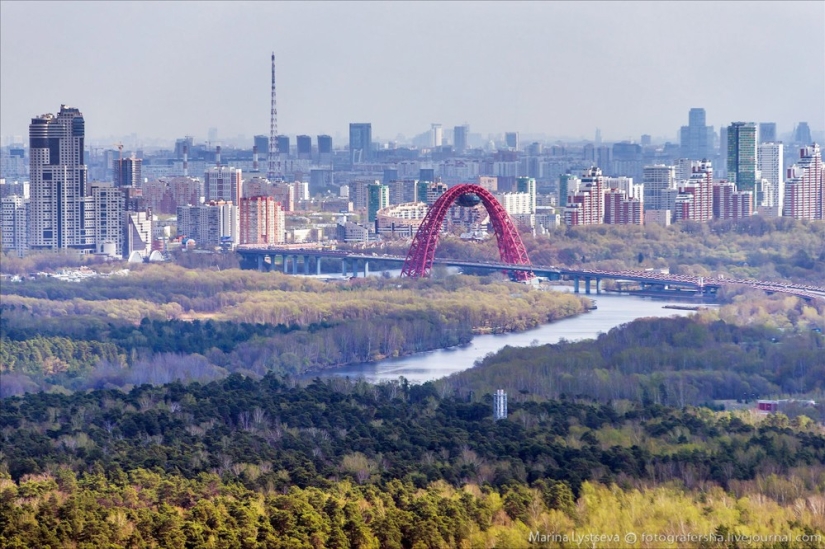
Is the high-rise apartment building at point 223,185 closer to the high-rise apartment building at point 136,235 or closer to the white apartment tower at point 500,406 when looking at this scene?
the high-rise apartment building at point 136,235

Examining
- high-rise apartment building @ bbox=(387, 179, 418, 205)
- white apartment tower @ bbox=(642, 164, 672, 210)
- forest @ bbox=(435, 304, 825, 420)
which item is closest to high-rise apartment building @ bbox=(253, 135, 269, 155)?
high-rise apartment building @ bbox=(387, 179, 418, 205)

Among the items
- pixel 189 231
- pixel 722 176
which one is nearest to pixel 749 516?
pixel 189 231

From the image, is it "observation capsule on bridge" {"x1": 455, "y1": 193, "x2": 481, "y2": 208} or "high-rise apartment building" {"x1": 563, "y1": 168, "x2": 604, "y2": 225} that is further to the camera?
"high-rise apartment building" {"x1": 563, "y1": 168, "x2": 604, "y2": 225}

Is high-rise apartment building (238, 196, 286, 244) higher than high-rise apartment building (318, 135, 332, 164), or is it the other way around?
high-rise apartment building (318, 135, 332, 164)

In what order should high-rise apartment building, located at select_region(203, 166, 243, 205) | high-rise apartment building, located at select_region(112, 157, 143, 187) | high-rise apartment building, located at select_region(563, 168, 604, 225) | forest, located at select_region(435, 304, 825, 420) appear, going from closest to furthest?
forest, located at select_region(435, 304, 825, 420), high-rise apartment building, located at select_region(563, 168, 604, 225), high-rise apartment building, located at select_region(112, 157, 143, 187), high-rise apartment building, located at select_region(203, 166, 243, 205)

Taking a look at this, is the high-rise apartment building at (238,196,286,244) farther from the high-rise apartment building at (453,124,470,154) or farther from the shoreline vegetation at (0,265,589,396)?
the high-rise apartment building at (453,124,470,154)

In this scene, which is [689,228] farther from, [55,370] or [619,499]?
[619,499]
